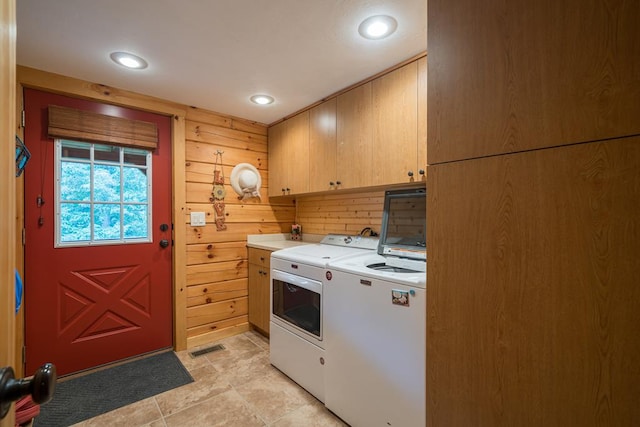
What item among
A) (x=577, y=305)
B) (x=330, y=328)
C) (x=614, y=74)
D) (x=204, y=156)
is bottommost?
(x=330, y=328)

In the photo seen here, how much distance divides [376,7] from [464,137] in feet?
2.97

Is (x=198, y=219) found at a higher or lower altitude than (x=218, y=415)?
higher

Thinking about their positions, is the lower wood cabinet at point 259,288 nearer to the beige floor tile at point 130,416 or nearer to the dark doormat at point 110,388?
the dark doormat at point 110,388

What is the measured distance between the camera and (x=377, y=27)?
154cm

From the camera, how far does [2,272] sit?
500 mm

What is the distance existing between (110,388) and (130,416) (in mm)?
429

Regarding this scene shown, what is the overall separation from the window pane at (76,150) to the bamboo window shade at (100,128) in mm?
53

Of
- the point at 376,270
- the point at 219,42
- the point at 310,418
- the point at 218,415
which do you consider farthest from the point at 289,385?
the point at 219,42

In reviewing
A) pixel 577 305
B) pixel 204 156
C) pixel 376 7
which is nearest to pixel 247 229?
pixel 204 156

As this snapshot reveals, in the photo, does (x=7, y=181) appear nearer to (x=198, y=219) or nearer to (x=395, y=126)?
(x=395, y=126)

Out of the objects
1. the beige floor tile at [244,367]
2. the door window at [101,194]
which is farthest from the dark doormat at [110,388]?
the door window at [101,194]

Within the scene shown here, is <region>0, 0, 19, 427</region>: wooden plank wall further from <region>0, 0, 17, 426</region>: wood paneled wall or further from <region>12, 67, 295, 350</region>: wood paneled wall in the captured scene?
<region>12, 67, 295, 350</region>: wood paneled wall

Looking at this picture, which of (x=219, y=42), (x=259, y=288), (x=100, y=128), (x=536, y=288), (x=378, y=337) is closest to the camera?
(x=536, y=288)

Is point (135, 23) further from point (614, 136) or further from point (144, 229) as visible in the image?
point (614, 136)
